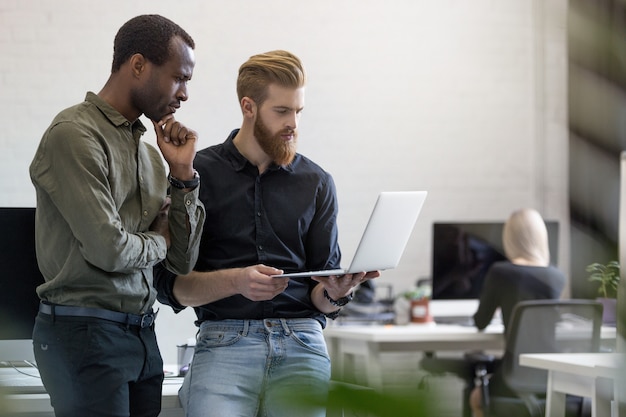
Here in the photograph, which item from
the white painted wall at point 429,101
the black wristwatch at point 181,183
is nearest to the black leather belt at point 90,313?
the black wristwatch at point 181,183

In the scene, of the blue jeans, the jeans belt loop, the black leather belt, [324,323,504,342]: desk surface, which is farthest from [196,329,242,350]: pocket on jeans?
[324,323,504,342]: desk surface

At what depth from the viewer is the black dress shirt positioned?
2.20m

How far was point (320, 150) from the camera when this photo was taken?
5.43 m

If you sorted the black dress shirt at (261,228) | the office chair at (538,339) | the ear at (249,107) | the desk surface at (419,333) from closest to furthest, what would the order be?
the black dress shirt at (261,228), the ear at (249,107), the office chair at (538,339), the desk surface at (419,333)

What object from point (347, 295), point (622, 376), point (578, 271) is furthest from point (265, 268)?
point (578, 271)

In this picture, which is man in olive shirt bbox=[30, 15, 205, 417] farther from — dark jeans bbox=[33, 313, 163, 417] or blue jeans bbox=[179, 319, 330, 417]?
blue jeans bbox=[179, 319, 330, 417]

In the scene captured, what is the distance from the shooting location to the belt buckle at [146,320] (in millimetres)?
1816

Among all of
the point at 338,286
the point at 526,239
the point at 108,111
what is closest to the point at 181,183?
the point at 108,111

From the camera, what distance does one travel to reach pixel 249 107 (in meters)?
2.33

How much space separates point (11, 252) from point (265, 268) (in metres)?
0.73

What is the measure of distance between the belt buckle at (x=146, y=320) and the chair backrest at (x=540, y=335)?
2.54 meters

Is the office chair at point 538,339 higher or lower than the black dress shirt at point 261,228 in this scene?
lower

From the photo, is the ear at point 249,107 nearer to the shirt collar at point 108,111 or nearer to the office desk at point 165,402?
the shirt collar at point 108,111

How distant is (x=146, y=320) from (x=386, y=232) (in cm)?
58
